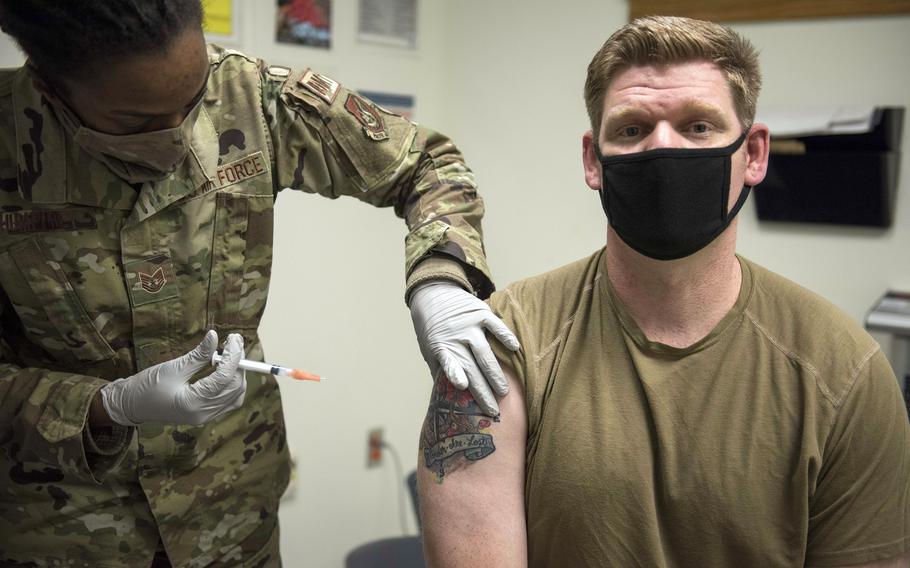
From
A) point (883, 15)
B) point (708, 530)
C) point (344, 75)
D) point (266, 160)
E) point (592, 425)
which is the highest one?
point (883, 15)

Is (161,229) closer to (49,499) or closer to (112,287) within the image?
(112,287)

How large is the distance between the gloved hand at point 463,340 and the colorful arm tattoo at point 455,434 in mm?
23

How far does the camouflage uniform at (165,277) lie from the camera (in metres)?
1.38

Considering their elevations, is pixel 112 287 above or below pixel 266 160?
below

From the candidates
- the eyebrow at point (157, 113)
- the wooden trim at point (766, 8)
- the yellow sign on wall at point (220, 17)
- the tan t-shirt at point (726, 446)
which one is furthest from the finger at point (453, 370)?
the wooden trim at point (766, 8)

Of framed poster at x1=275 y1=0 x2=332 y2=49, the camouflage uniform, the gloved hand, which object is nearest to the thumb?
the camouflage uniform

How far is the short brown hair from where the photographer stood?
4.16ft

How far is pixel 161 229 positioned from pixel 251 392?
0.38 meters

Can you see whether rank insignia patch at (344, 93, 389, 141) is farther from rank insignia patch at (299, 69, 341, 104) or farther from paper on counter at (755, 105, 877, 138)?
paper on counter at (755, 105, 877, 138)

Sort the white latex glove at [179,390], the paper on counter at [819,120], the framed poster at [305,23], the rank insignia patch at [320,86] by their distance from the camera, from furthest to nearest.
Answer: the framed poster at [305,23]
the paper on counter at [819,120]
the rank insignia patch at [320,86]
the white latex glove at [179,390]

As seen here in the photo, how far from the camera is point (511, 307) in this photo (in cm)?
141

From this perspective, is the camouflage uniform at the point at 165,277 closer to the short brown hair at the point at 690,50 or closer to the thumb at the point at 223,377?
the thumb at the point at 223,377

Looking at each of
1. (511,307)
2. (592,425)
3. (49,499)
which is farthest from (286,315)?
(592,425)

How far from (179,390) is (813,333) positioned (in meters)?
1.04
